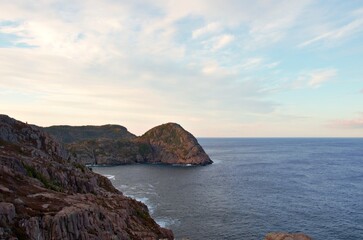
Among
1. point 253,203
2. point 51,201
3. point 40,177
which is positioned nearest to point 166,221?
point 253,203

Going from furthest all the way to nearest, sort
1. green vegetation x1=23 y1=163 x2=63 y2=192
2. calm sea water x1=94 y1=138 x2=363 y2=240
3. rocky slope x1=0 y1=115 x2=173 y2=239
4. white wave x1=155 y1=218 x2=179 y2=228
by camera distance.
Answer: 1. white wave x1=155 y1=218 x2=179 y2=228
2. calm sea water x1=94 y1=138 x2=363 y2=240
3. green vegetation x1=23 y1=163 x2=63 y2=192
4. rocky slope x1=0 y1=115 x2=173 y2=239

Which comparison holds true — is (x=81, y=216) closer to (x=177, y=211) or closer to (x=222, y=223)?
(x=222, y=223)

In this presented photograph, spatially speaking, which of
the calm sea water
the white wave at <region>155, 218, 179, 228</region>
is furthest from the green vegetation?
the white wave at <region>155, 218, 179, 228</region>

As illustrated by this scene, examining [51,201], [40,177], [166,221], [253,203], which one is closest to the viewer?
[51,201]

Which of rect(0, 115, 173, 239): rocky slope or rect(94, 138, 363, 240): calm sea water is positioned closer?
rect(0, 115, 173, 239): rocky slope

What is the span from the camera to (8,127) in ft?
293

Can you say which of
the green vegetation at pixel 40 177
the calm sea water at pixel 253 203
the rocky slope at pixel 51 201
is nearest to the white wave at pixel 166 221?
the calm sea water at pixel 253 203

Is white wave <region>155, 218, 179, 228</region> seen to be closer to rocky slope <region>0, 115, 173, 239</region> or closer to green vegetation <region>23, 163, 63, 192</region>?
rocky slope <region>0, 115, 173, 239</region>

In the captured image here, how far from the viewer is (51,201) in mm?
54688

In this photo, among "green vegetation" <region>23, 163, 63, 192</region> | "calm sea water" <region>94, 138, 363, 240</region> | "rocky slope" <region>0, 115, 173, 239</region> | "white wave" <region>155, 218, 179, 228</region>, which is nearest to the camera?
"rocky slope" <region>0, 115, 173, 239</region>

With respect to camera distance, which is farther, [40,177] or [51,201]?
[40,177]

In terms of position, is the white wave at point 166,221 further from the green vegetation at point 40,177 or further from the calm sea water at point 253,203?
the green vegetation at point 40,177

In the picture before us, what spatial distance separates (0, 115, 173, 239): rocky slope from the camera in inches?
1836

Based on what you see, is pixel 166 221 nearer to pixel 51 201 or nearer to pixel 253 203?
pixel 253 203
